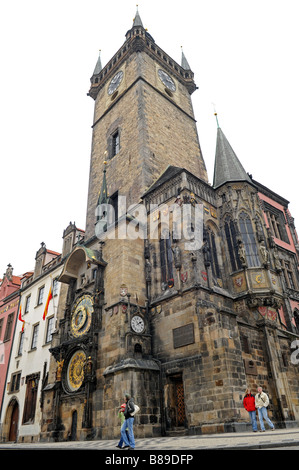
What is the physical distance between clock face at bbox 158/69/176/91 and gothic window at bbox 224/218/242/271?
1578 centimetres

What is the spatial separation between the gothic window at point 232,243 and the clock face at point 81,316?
22.5ft

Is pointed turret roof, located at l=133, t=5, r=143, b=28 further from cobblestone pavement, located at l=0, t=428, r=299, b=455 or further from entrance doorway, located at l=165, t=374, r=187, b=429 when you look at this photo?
cobblestone pavement, located at l=0, t=428, r=299, b=455

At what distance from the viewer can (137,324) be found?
1456cm

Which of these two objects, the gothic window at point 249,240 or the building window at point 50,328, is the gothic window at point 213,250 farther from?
the building window at point 50,328

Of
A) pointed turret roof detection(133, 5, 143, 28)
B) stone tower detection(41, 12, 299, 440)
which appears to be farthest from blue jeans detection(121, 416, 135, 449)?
pointed turret roof detection(133, 5, 143, 28)

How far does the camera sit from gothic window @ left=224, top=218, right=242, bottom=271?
53.0ft

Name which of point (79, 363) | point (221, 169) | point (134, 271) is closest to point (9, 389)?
point (79, 363)

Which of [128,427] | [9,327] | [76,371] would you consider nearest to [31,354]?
[9,327]

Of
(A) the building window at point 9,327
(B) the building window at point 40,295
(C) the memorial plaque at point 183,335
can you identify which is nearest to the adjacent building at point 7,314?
(A) the building window at point 9,327

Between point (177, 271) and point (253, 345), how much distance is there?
4130 mm

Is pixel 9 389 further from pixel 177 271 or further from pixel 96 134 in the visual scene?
pixel 96 134

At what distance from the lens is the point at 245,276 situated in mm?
15367

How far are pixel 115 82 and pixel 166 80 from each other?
4166 millimetres

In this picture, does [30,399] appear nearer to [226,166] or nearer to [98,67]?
[226,166]
